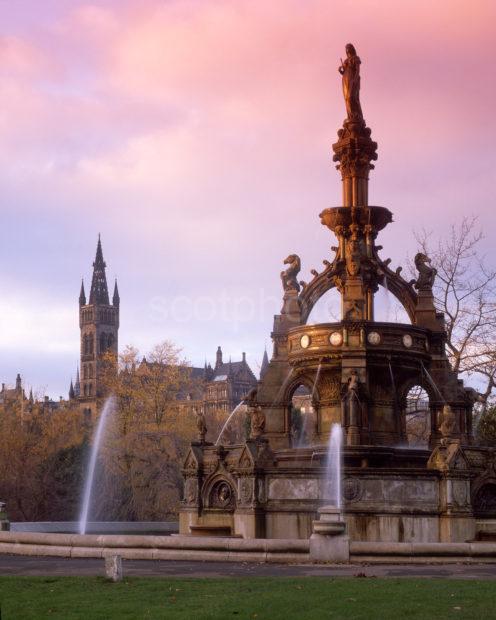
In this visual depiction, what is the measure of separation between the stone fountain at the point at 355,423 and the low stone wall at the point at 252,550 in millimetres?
818

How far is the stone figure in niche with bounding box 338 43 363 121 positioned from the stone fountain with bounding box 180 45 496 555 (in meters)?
0.03

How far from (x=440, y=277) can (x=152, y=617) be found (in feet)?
110

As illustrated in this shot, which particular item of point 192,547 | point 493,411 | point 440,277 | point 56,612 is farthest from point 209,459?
point 493,411

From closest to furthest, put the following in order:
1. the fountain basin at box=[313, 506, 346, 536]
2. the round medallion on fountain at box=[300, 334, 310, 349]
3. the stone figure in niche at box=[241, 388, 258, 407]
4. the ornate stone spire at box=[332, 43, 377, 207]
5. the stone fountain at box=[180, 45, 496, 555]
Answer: the fountain basin at box=[313, 506, 346, 536]
the stone fountain at box=[180, 45, 496, 555]
the round medallion on fountain at box=[300, 334, 310, 349]
the stone figure in niche at box=[241, 388, 258, 407]
the ornate stone spire at box=[332, 43, 377, 207]

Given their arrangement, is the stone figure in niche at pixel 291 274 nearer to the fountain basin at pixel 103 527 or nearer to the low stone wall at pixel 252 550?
the fountain basin at pixel 103 527

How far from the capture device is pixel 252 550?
2175 centimetres

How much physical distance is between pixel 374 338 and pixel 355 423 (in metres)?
2.52

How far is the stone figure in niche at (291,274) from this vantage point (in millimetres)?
33281

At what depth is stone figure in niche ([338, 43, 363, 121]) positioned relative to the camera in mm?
34156

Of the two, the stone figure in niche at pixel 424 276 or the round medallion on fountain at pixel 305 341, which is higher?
the stone figure in niche at pixel 424 276

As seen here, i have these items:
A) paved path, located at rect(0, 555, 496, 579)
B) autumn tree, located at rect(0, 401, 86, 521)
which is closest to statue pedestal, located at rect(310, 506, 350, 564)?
paved path, located at rect(0, 555, 496, 579)

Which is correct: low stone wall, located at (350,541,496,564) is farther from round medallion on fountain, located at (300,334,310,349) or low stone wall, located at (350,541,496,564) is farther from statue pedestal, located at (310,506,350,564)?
round medallion on fountain, located at (300,334,310,349)

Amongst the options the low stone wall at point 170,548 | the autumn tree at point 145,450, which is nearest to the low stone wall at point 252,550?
the low stone wall at point 170,548

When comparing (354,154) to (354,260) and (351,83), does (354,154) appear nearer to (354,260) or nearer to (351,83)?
(351,83)
